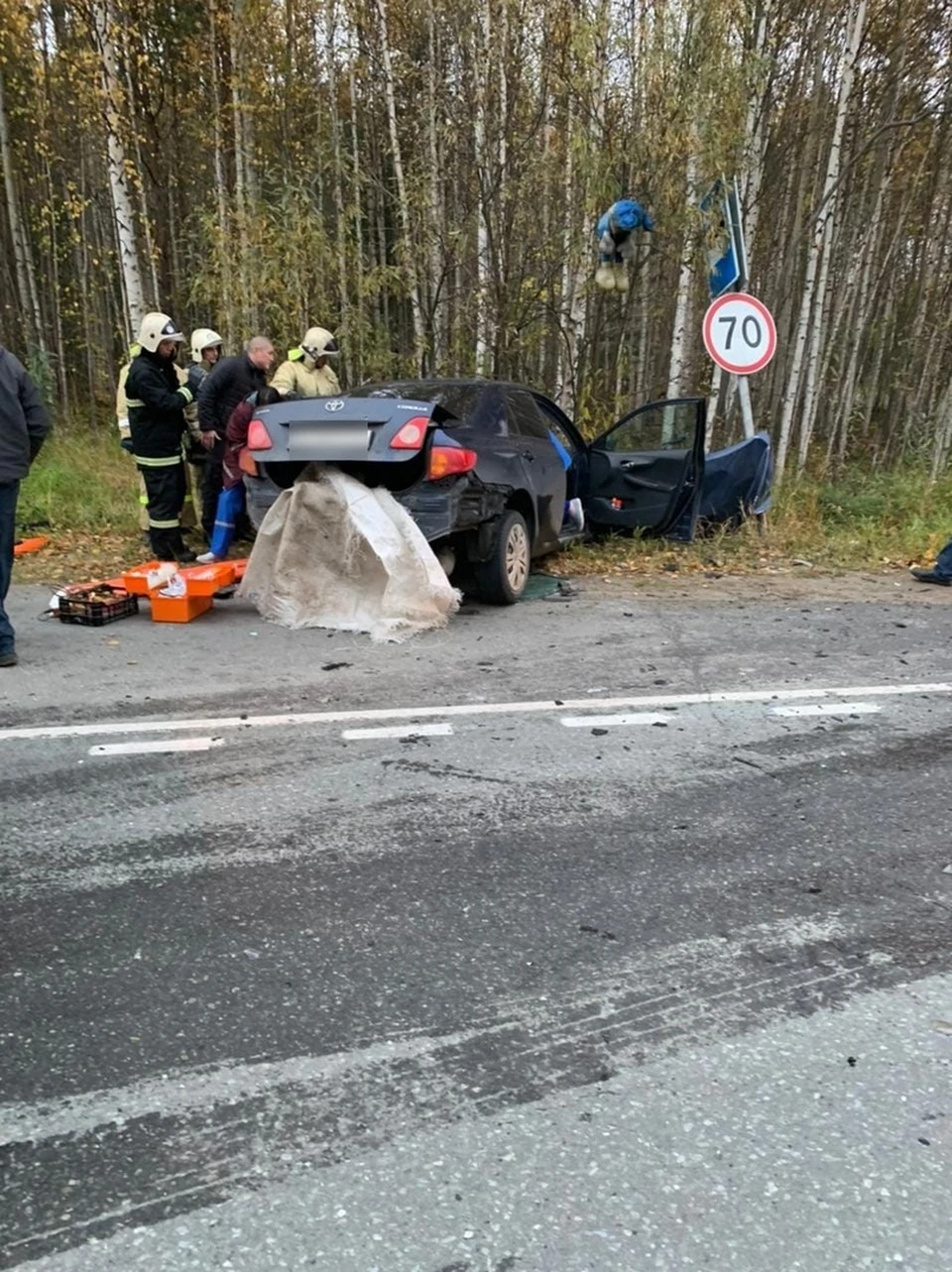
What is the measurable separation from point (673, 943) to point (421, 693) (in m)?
2.46

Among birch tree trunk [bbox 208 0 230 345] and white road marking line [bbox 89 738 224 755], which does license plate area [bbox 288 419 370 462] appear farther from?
birch tree trunk [bbox 208 0 230 345]

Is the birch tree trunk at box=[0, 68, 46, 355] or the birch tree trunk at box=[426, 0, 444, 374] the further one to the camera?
the birch tree trunk at box=[0, 68, 46, 355]

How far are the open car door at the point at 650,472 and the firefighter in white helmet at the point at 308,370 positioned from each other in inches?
101

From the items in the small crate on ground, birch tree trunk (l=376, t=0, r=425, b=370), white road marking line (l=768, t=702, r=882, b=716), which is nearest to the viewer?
white road marking line (l=768, t=702, r=882, b=716)

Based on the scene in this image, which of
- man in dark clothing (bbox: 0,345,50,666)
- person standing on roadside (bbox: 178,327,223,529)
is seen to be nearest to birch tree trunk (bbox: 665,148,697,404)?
person standing on roadside (bbox: 178,327,223,529)

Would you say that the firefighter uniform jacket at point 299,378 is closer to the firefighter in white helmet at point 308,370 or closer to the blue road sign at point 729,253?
the firefighter in white helmet at point 308,370

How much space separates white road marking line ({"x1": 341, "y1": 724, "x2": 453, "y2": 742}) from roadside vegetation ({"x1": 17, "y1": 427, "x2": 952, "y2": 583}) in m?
4.01

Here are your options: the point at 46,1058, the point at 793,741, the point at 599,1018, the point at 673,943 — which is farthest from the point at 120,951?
the point at 793,741

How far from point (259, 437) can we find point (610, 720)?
3299 mm

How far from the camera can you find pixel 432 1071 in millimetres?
2297

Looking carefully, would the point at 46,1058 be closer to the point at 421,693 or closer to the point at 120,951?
the point at 120,951

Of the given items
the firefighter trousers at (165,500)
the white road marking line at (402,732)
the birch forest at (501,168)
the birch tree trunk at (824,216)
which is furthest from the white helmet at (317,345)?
the birch tree trunk at (824,216)

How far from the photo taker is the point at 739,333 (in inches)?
352

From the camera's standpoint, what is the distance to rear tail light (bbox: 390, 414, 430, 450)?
20.4ft
